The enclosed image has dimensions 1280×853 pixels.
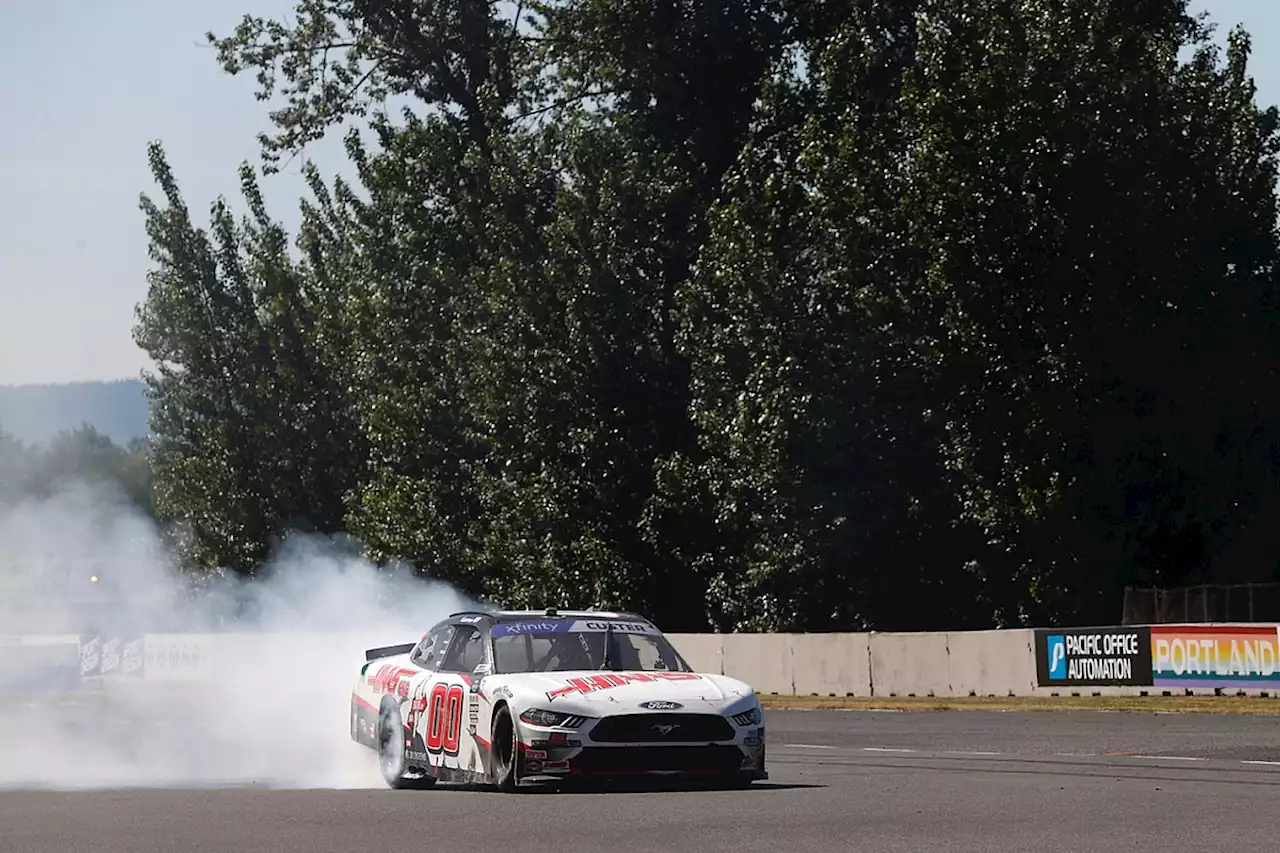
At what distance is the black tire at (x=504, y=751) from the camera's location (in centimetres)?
1545

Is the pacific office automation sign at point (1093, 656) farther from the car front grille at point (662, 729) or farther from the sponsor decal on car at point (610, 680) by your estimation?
the car front grille at point (662, 729)

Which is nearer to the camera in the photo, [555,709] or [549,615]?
[555,709]

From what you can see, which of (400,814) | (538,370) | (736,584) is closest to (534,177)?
(538,370)

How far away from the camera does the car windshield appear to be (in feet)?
54.3

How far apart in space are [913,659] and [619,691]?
884 inches

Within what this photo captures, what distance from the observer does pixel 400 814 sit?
1391 cm

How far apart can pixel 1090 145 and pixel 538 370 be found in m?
16.5

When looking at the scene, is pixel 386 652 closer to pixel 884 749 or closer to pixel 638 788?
pixel 638 788

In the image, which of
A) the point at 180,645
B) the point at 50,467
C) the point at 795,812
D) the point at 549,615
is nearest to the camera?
the point at 795,812

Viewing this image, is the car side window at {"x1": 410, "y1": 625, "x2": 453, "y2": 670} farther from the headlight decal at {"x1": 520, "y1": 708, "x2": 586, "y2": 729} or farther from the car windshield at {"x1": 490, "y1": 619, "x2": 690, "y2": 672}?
the headlight decal at {"x1": 520, "y1": 708, "x2": 586, "y2": 729}

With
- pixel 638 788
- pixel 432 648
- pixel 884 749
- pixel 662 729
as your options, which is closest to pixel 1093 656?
pixel 884 749

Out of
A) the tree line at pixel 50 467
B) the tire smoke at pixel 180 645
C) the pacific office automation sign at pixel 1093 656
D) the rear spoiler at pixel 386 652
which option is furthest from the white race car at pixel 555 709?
the tree line at pixel 50 467

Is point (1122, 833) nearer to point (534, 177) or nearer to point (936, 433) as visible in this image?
point (936, 433)

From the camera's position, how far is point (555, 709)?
1530 centimetres
